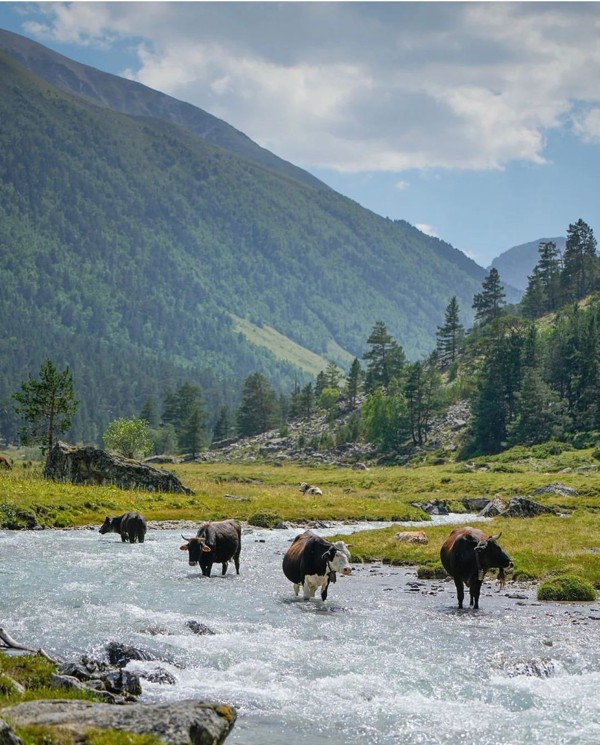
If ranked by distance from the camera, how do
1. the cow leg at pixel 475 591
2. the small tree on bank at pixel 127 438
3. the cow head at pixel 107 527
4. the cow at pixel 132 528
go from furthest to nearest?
the small tree on bank at pixel 127 438
the cow head at pixel 107 527
the cow at pixel 132 528
the cow leg at pixel 475 591

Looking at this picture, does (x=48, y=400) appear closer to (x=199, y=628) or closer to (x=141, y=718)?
(x=199, y=628)

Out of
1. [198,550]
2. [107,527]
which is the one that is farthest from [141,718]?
[107,527]

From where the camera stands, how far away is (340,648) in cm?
2048

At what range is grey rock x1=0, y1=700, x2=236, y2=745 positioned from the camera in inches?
473

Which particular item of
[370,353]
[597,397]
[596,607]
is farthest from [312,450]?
[596,607]

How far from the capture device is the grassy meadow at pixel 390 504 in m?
39.7

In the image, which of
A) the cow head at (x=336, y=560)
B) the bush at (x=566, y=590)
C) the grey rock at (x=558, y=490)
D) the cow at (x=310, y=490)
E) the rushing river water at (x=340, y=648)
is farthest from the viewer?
the cow at (x=310, y=490)

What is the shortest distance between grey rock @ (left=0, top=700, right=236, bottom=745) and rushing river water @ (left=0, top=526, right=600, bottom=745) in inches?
60.8

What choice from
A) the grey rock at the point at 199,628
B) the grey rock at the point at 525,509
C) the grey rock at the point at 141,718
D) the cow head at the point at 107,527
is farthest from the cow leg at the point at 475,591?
the grey rock at the point at 525,509

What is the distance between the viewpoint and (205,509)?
2451 inches

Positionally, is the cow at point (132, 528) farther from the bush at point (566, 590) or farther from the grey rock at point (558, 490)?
the grey rock at point (558, 490)

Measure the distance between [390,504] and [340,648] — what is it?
54.4m

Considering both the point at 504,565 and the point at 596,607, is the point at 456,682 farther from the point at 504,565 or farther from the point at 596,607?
the point at 596,607

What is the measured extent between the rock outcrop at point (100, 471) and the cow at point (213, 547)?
37.0 metres
